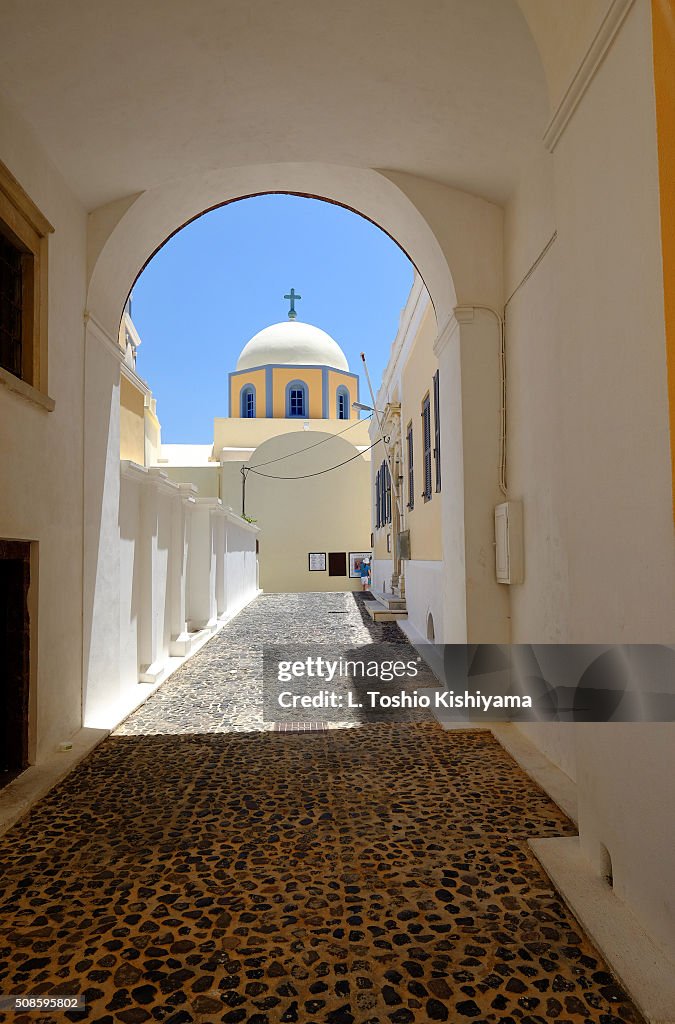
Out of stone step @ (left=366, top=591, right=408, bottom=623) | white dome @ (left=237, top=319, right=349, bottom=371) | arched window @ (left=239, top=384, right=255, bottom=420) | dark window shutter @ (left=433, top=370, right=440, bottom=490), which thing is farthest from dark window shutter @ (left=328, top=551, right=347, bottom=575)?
dark window shutter @ (left=433, top=370, right=440, bottom=490)

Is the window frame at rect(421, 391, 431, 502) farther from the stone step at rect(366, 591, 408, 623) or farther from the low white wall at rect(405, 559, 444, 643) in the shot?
the stone step at rect(366, 591, 408, 623)

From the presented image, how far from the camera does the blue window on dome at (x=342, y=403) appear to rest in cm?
3275

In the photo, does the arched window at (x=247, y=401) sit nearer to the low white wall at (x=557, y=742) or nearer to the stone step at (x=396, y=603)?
the stone step at (x=396, y=603)

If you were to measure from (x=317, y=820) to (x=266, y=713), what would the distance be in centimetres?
261

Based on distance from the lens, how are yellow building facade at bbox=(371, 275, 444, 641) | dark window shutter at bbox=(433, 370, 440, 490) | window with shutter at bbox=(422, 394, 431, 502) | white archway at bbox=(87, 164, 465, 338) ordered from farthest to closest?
window with shutter at bbox=(422, 394, 431, 502)
yellow building facade at bbox=(371, 275, 444, 641)
dark window shutter at bbox=(433, 370, 440, 490)
white archway at bbox=(87, 164, 465, 338)

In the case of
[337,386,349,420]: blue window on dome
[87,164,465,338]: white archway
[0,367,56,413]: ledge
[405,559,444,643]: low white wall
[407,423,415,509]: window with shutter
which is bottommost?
[405,559,444,643]: low white wall

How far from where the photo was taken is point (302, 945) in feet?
9.11

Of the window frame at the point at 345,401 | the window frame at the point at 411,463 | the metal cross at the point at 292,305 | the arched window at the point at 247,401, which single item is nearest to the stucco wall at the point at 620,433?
the window frame at the point at 411,463

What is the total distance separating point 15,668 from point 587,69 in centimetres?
480

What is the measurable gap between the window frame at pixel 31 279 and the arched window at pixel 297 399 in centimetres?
2699

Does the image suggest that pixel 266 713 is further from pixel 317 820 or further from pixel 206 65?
pixel 206 65

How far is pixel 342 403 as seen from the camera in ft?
108

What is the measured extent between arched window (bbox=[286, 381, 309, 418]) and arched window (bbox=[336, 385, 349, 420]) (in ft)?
5.23

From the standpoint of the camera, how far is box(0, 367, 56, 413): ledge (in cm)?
443
